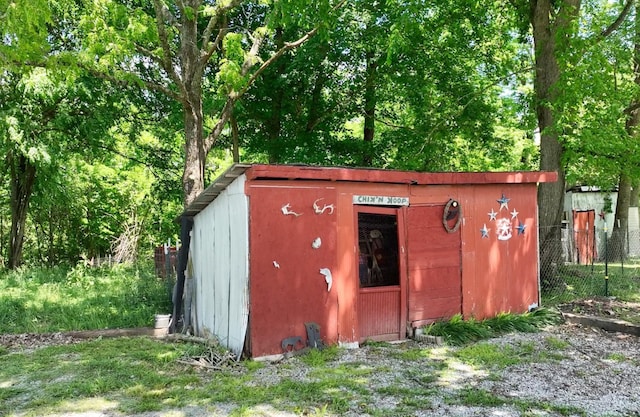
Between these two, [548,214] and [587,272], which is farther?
[587,272]

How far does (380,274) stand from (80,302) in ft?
21.2

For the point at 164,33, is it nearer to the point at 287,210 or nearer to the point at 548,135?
the point at 287,210

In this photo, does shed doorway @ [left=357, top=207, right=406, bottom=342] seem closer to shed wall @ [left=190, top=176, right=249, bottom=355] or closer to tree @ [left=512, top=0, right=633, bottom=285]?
shed wall @ [left=190, top=176, right=249, bottom=355]

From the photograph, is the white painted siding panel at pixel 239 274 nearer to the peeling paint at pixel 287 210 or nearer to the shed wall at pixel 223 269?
the shed wall at pixel 223 269

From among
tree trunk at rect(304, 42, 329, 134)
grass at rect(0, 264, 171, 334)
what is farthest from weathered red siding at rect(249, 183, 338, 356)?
tree trunk at rect(304, 42, 329, 134)

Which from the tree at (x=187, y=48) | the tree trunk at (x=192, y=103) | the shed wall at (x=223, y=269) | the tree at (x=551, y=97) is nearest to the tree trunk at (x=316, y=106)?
the tree at (x=187, y=48)

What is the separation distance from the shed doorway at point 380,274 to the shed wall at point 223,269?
1839mm

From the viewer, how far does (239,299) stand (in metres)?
6.95

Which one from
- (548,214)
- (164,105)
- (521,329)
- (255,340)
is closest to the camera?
(255,340)

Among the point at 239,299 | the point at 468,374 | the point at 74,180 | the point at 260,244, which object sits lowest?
the point at 468,374

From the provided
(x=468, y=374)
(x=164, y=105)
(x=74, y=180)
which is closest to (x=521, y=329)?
(x=468, y=374)

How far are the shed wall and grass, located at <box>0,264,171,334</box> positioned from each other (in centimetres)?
157

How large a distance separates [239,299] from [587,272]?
10277 mm

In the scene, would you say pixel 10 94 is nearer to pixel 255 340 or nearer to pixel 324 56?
pixel 324 56
